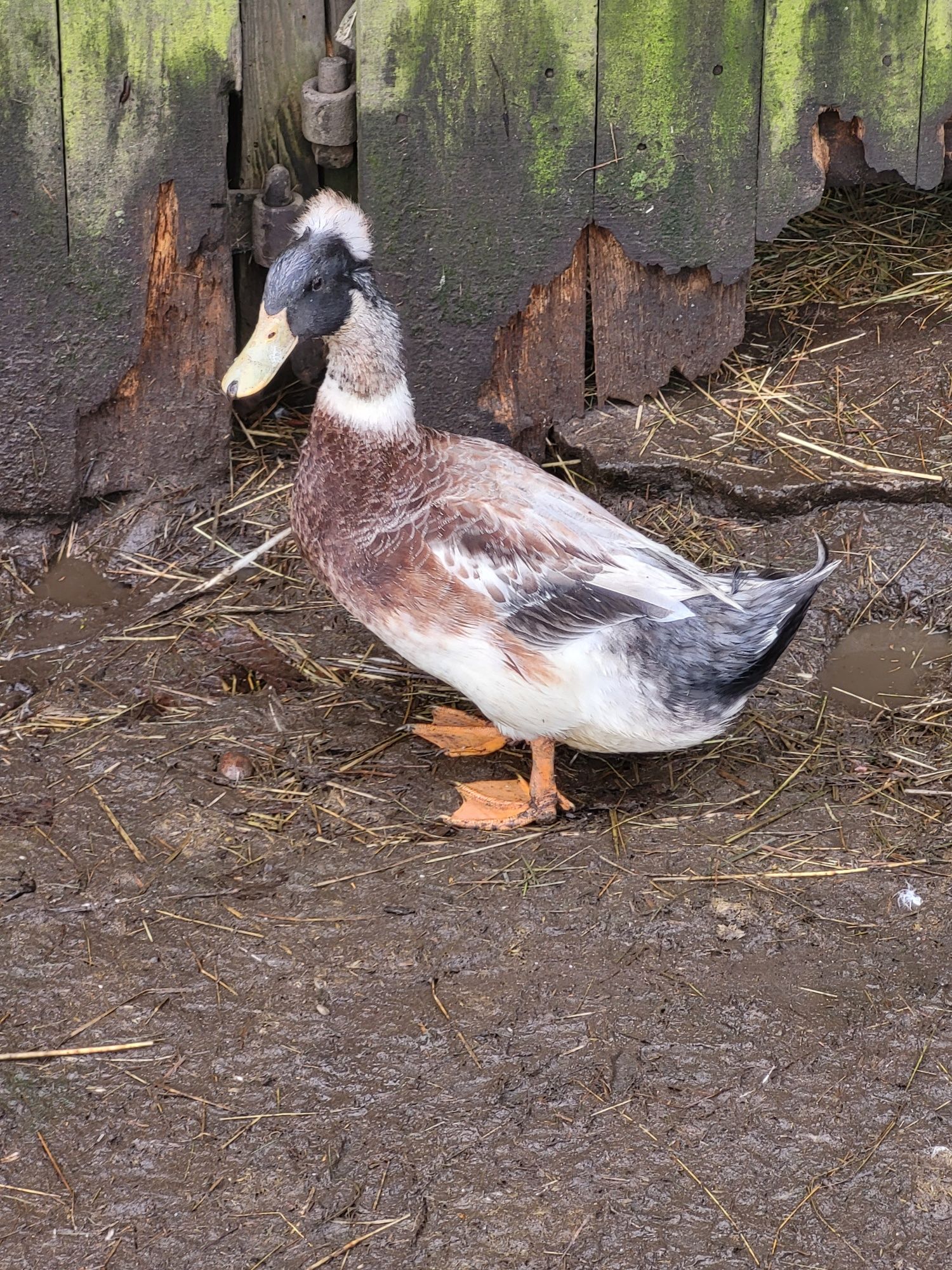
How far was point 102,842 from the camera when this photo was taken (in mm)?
3354

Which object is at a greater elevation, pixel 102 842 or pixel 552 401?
pixel 552 401

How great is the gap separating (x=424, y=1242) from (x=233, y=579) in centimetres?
235

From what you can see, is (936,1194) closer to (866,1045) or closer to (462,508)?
(866,1045)

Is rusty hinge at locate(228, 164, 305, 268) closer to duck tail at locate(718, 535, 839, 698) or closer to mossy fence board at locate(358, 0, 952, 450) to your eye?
mossy fence board at locate(358, 0, 952, 450)

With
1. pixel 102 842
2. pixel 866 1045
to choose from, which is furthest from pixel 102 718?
pixel 866 1045

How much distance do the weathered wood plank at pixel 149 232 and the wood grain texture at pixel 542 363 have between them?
0.82m

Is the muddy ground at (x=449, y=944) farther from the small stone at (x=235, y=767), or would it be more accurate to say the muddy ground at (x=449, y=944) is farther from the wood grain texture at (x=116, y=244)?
the wood grain texture at (x=116, y=244)

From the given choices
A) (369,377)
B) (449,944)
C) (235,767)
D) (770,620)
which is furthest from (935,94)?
(449,944)

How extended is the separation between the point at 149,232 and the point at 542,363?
120 cm

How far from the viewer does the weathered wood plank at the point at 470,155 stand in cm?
403

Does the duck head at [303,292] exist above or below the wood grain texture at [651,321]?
above

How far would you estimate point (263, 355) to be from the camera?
339 cm

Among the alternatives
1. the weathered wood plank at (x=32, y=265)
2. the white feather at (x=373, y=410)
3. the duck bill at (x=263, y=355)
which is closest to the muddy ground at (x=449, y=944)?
the weathered wood plank at (x=32, y=265)

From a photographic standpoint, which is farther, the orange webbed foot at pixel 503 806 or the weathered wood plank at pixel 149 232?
the weathered wood plank at pixel 149 232
